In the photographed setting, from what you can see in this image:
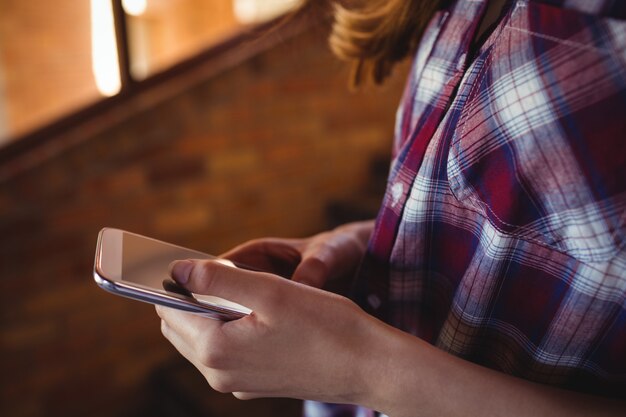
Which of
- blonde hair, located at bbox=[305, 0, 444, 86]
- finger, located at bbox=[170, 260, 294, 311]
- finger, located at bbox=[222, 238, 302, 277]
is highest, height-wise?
blonde hair, located at bbox=[305, 0, 444, 86]

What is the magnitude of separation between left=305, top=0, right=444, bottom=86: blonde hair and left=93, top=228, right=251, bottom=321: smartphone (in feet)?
1.49

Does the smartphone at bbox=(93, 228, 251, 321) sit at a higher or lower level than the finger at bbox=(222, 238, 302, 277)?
higher

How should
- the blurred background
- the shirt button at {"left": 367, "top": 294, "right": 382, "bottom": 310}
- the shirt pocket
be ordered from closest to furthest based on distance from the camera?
the shirt pocket < the shirt button at {"left": 367, "top": 294, "right": 382, "bottom": 310} < the blurred background

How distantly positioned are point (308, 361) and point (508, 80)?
1.01 ft

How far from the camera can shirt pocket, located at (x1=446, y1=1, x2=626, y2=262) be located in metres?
0.39

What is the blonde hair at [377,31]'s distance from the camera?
680 mm

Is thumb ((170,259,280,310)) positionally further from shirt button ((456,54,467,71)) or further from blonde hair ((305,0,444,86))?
blonde hair ((305,0,444,86))

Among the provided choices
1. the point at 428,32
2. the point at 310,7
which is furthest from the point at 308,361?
the point at 310,7

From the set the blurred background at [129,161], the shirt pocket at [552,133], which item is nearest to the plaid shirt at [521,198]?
the shirt pocket at [552,133]

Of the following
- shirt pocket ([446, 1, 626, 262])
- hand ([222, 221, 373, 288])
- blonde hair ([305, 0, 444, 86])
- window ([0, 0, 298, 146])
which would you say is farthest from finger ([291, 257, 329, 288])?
window ([0, 0, 298, 146])

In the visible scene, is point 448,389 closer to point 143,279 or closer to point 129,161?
point 143,279

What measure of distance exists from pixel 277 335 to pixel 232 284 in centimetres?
6

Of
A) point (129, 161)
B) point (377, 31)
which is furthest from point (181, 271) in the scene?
point (129, 161)

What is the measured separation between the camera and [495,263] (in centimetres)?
47
